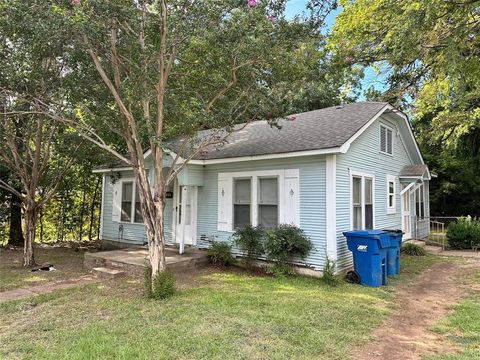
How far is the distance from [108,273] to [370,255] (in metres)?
5.80

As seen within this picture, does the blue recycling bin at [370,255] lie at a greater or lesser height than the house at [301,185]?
lesser

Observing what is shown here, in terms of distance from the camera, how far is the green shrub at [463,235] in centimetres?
1264

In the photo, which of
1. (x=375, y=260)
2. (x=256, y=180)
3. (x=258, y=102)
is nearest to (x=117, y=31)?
(x=258, y=102)

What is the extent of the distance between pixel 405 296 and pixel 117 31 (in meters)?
7.57

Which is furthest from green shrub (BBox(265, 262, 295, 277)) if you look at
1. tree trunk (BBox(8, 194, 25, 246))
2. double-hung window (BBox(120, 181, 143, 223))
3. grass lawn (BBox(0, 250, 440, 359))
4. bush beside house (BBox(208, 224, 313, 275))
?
tree trunk (BBox(8, 194, 25, 246))

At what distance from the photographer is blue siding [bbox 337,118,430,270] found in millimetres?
8289

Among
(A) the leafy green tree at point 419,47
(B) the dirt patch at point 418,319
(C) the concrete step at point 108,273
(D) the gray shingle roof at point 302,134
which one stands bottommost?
(B) the dirt patch at point 418,319

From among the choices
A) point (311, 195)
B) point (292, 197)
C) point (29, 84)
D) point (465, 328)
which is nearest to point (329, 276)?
point (311, 195)

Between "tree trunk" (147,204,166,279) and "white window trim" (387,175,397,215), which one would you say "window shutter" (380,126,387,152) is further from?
"tree trunk" (147,204,166,279)

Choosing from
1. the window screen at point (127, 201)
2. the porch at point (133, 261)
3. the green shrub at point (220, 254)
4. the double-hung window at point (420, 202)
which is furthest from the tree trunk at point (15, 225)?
the double-hung window at point (420, 202)

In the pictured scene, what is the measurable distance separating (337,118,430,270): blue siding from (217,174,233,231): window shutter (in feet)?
9.86

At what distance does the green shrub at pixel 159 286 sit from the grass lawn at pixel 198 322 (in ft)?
0.64

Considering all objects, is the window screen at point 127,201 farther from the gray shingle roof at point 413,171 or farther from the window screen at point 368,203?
A: the gray shingle roof at point 413,171

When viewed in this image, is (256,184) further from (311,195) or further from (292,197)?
(311,195)
